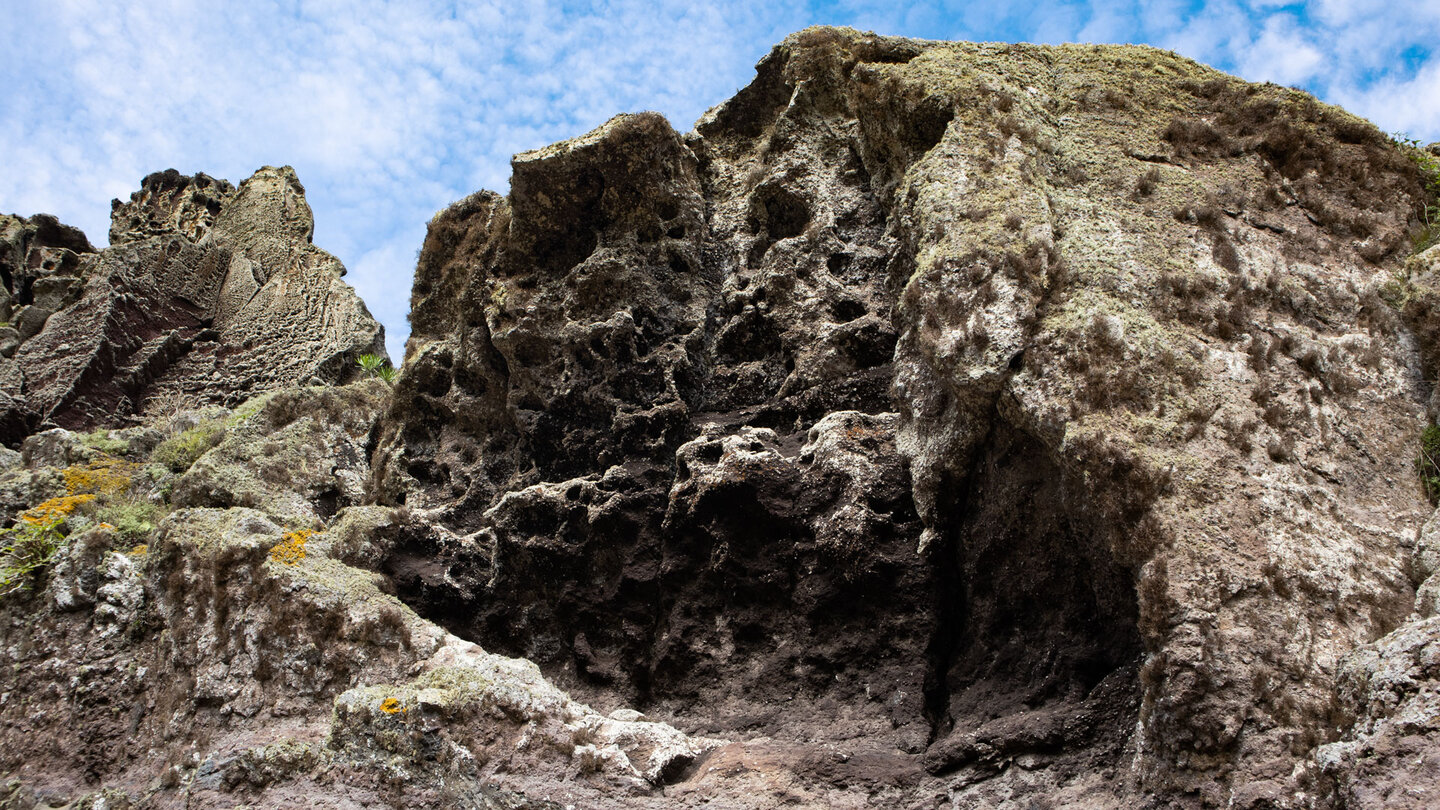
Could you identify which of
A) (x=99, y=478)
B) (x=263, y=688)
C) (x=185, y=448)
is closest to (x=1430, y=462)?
(x=263, y=688)

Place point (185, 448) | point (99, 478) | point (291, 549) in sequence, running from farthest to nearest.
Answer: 1. point (185, 448)
2. point (99, 478)
3. point (291, 549)

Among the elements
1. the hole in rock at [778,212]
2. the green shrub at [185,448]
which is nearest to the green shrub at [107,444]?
the green shrub at [185,448]

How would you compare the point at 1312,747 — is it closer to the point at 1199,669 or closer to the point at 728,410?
the point at 1199,669

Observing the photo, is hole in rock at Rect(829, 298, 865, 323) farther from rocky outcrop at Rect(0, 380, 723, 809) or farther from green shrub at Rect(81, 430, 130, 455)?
green shrub at Rect(81, 430, 130, 455)

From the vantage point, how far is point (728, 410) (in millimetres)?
8656

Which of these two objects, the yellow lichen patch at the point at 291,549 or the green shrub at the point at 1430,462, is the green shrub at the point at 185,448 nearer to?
the yellow lichen patch at the point at 291,549

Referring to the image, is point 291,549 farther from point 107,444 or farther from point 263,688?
point 107,444

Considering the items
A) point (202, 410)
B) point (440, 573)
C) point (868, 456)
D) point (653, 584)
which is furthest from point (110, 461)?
point (868, 456)

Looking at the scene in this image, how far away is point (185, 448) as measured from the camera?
1077 cm

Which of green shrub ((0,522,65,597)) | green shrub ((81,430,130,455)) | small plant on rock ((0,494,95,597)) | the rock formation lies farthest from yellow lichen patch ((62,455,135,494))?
green shrub ((0,522,65,597))

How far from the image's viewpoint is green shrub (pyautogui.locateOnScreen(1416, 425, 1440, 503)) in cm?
562

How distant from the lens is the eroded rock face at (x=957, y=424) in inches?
209

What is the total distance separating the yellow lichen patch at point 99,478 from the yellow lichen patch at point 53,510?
0.26m

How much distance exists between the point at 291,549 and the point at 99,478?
13.8ft
